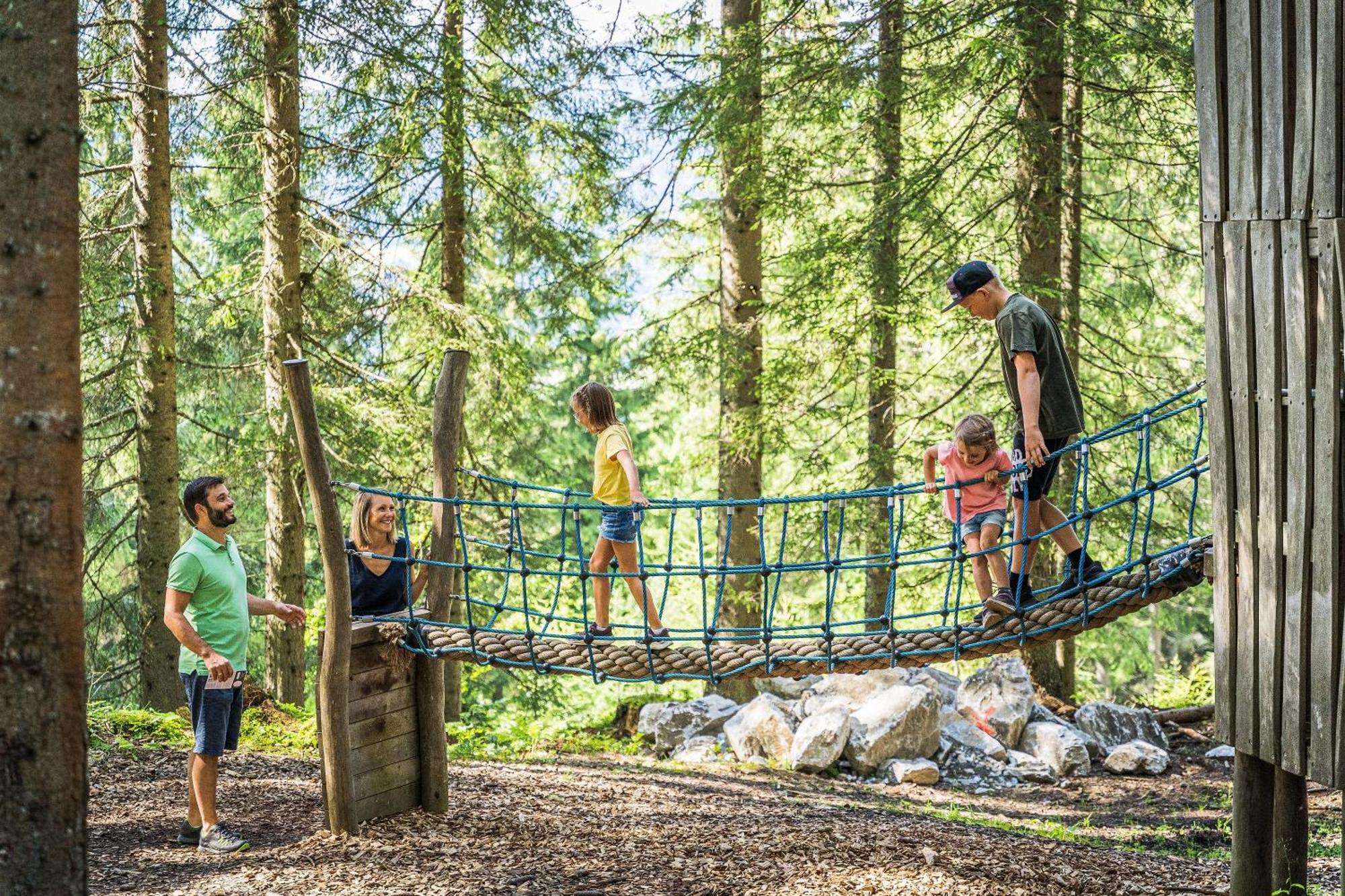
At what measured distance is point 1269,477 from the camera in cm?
352

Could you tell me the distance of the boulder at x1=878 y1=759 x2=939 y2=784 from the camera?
284 inches

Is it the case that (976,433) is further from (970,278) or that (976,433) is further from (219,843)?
A: (219,843)

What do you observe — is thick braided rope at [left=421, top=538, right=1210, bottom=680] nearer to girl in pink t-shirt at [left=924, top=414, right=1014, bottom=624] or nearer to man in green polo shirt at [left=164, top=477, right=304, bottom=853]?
girl in pink t-shirt at [left=924, top=414, right=1014, bottom=624]

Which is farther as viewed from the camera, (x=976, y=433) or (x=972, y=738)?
(x=972, y=738)

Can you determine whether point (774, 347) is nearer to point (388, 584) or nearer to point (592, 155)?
point (592, 155)

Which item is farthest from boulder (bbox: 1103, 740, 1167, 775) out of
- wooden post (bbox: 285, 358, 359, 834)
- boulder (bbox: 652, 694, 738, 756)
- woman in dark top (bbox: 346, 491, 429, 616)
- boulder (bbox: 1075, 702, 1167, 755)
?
wooden post (bbox: 285, 358, 359, 834)

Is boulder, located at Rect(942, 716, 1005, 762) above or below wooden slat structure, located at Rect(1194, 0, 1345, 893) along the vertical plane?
below

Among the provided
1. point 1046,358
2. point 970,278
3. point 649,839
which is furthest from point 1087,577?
point 649,839

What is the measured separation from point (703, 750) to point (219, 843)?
3.85 metres

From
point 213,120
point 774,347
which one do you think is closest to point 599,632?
point 774,347

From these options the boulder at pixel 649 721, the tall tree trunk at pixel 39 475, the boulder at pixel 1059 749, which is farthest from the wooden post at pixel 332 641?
the boulder at pixel 1059 749

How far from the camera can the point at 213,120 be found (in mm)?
9211

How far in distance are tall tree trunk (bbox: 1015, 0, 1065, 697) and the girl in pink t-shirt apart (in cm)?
286

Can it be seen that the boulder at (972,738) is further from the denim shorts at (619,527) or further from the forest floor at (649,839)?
the denim shorts at (619,527)
